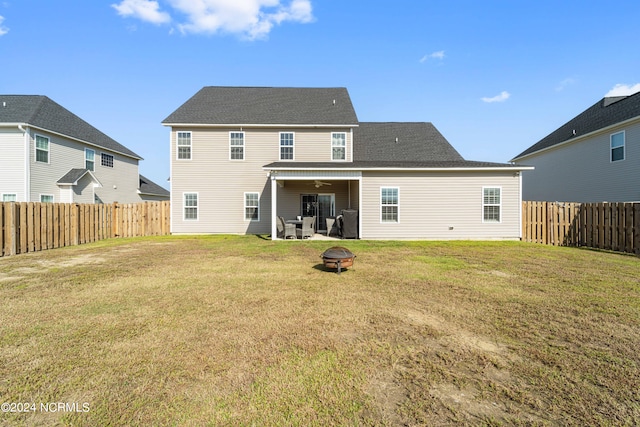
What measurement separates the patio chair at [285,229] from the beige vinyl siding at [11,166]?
46.0 feet

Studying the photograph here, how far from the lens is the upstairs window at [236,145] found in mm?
15922

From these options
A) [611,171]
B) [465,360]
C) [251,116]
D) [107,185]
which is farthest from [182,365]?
[107,185]

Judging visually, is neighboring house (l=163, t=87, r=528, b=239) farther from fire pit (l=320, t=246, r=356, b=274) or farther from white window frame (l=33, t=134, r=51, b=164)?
white window frame (l=33, t=134, r=51, b=164)

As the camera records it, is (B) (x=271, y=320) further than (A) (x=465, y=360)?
Yes

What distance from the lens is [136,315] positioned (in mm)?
4188

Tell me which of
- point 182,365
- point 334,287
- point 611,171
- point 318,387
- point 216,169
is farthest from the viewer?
point 216,169

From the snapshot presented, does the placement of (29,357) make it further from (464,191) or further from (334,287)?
(464,191)

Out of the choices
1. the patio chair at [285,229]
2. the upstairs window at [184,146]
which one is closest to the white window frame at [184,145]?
the upstairs window at [184,146]

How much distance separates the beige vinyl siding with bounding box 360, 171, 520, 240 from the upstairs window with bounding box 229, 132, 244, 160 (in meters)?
7.29

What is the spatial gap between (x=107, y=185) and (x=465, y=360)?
24745 millimetres

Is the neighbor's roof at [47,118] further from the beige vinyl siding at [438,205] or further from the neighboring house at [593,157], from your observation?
the neighboring house at [593,157]

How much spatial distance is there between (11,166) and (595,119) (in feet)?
108

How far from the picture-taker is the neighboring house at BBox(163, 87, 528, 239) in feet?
43.6

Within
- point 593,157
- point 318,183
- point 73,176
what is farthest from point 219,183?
point 593,157
